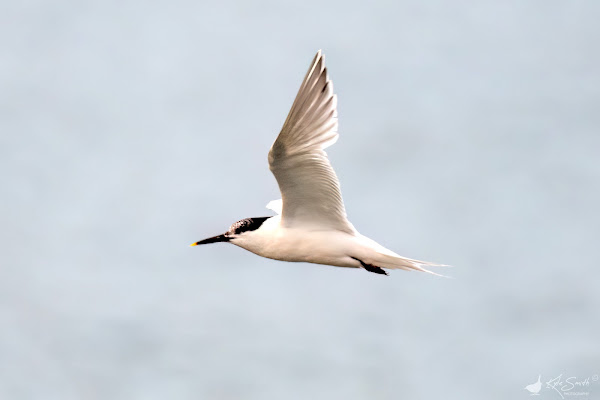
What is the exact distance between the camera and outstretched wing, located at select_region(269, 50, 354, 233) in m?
12.3

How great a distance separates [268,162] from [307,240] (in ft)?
4.77

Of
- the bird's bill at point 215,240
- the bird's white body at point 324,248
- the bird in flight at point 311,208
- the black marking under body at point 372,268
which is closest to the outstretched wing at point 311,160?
the bird in flight at point 311,208

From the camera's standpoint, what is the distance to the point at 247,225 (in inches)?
562

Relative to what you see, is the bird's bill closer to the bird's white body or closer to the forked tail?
the bird's white body

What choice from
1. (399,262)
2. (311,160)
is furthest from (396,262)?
(311,160)

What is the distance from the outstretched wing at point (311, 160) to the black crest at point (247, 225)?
0.56 meters

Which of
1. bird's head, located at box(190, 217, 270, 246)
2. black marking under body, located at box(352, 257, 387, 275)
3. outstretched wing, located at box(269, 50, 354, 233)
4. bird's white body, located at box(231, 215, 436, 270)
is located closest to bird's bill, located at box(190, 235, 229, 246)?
bird's head, located at box(190, 217, 270, 246)

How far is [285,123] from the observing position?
12.4m

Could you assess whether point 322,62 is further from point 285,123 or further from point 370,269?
point 370,269

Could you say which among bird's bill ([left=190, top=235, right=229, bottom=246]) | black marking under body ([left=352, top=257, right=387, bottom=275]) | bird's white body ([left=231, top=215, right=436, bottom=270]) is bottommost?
black marking under body ([left=352, top=257, right=387, bottom=275])

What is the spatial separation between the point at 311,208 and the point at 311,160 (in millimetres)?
1005

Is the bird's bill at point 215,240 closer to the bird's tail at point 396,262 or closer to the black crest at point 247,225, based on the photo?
the black crest at point 247,225

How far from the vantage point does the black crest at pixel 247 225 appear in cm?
1418

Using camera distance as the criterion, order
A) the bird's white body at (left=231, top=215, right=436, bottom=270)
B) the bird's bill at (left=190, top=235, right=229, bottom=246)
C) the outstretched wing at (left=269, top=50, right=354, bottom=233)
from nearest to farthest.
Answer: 1. the outstretched wing at (left=269, top=50, right=354, bottom=233)
2. the bird's white body at (left=231, top=215, right=436, bottom=270)
3. the bird's bill at (left=190, top=235, right=229, bottom=246)
